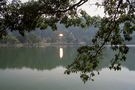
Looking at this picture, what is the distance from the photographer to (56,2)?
19.6 ft

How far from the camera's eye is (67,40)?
128m

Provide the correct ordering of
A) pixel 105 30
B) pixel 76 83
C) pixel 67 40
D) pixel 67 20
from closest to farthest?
1. pixel 105 30
2. pixel 67 20
3. pixel 76 83
4. pixel 67 40

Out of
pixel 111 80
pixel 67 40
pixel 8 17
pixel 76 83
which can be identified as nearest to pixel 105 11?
pixel 8 17

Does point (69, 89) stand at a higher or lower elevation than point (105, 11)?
lower

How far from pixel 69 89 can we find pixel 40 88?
2044mm

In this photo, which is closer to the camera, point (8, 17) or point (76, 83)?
point (8, 17)

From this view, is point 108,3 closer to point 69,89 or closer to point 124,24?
point 124,24

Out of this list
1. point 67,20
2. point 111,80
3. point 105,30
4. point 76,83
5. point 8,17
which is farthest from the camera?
point 111,80

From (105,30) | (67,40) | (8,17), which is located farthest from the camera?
(67,40)

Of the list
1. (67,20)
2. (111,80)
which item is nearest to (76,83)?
(111,80)

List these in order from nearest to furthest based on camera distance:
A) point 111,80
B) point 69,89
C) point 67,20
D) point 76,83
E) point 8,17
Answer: point 8,17 < point 67,20 < point 69,89 < point 76,83 < point 111,80

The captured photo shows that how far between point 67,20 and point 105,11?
38.3 inches

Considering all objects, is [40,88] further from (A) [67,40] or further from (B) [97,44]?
(A) [67,40]

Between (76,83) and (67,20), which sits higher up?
(67,20)
